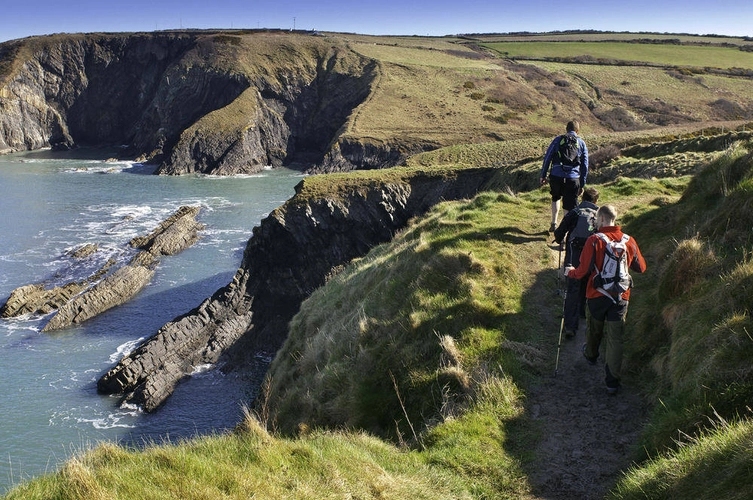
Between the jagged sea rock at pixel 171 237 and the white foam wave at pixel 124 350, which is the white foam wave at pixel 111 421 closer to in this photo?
the white foam wave at pixel 124 350

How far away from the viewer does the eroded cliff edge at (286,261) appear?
3353 cm

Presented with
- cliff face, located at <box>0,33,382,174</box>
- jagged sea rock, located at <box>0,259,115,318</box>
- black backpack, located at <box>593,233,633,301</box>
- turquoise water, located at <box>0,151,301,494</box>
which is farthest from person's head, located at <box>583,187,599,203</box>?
cliff face, located at <box>0,33,382,174</box>

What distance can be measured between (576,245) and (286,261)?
111ft

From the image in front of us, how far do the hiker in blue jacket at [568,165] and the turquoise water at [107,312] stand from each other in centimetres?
1154

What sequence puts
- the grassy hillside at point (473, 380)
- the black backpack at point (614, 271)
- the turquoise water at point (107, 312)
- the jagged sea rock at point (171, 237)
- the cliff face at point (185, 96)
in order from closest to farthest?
1. the grassy hillside at point (473, 380)
2. the black backpack at point (614, 271)
3. the turquoise water at point (107, 312)
4. the jagged sea rock at point (171, 237)
5. the cliff face at point (185, 96)

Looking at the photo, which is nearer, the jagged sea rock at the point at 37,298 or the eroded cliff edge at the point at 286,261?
the eroded cliff edge at the point at 286,261

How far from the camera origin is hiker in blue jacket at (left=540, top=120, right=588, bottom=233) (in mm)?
13703

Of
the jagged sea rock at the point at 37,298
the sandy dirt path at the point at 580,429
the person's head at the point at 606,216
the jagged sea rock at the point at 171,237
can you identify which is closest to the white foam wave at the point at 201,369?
the jagged sea rock at the point at 37,298

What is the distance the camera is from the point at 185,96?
115375 mm

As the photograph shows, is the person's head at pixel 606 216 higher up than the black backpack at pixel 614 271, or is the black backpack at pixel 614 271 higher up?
the person's head at pixel 606 216

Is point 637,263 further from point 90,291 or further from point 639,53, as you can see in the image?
point 639,53

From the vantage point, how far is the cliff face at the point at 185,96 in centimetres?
10238

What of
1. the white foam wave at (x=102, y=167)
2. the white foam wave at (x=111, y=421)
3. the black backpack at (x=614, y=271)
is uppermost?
the black backpack at (x=614, y=271)

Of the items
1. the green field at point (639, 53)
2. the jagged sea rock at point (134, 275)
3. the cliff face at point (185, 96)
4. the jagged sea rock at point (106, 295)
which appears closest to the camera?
the jagged sea rock at point (106, 295)
